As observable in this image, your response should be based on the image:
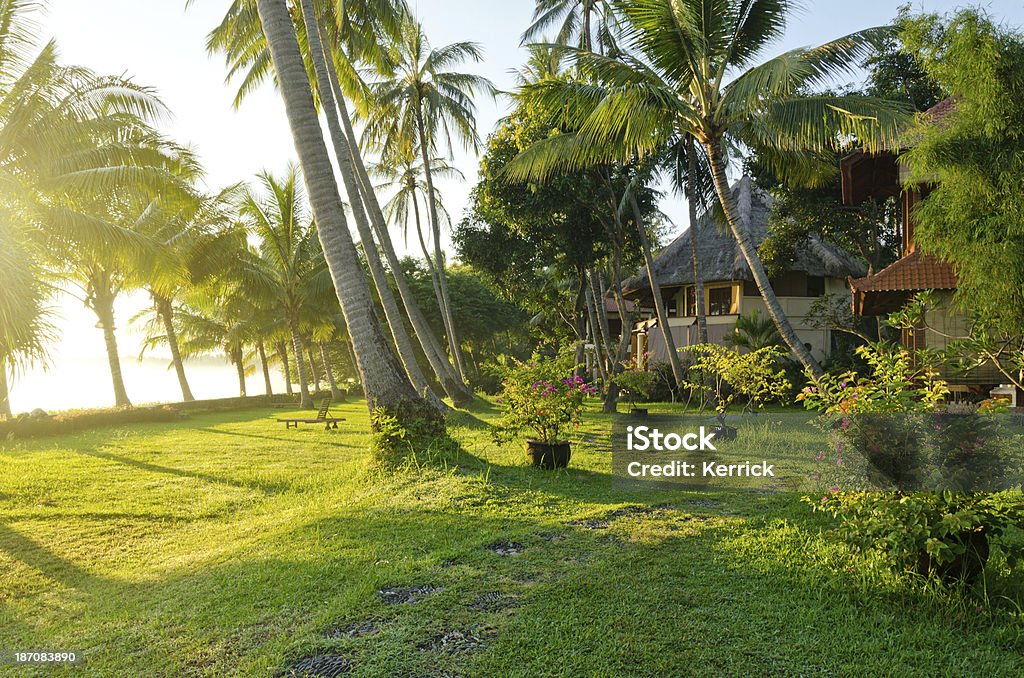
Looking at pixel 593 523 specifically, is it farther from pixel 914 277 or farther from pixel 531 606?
pixel 914 277

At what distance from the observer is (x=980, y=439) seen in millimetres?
3520

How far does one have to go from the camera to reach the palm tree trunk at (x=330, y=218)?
776cm

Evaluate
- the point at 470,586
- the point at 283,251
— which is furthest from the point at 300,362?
the point at 470,586

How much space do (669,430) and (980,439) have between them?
5306 millimetres

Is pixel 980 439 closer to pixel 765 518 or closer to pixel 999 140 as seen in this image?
pixel 765 518

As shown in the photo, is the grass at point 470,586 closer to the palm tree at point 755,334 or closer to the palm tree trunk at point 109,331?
the palm tree at point 755,334

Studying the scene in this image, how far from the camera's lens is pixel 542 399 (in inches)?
304

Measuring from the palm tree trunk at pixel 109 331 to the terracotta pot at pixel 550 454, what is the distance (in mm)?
17579

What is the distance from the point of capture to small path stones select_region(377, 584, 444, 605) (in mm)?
3922

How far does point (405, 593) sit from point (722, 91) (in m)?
8.97

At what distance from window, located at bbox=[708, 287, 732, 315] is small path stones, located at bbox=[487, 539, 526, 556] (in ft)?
58.8

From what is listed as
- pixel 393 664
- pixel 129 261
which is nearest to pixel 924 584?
pixel 393 664

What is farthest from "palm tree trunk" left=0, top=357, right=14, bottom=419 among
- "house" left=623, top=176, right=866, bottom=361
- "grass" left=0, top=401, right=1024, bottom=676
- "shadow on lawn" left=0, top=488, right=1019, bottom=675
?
"house" left=623, top=176, right=866, bottom=361

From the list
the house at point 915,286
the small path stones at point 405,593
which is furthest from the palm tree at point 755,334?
the small path stones at point 405,593
